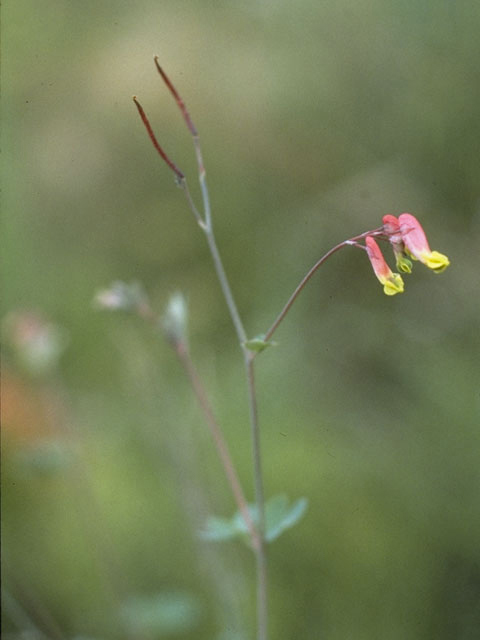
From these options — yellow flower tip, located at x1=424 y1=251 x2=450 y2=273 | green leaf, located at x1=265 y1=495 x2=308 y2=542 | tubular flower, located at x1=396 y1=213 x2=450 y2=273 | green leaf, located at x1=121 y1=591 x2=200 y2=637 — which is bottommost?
green leaf, located at x1=121 y1=591 x2=200 y2=637

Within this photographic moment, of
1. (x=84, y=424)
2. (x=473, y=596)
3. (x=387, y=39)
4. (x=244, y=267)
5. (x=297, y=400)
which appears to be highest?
(x=387, y=39)

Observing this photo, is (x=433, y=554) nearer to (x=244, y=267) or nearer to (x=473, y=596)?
(x=473, y=596)

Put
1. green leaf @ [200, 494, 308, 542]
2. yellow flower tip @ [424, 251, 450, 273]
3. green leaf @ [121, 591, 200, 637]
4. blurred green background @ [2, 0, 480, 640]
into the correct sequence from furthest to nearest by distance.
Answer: blurred green background @ [2, 0, 480, 640] → green leaf @ [121, 591, 200, 637] → green leaf @ [200, 494, 308, 542] → yellow flower tip @ [424, 251, 450, 273]

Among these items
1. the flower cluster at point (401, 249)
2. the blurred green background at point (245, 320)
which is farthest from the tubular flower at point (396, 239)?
the blurred green background at point (245, 320)

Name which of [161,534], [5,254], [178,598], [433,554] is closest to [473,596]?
[433,554]

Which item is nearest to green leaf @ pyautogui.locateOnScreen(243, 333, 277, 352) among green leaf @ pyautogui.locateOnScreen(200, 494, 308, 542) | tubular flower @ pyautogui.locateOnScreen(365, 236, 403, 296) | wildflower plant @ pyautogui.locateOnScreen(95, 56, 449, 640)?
wildflower plant @ pyautogui.locateOnScreen(95, 56, 449, 640)

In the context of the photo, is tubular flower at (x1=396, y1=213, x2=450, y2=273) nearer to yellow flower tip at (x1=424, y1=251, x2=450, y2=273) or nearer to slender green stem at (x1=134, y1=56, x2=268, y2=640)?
yellow flower tip at (x1=424, y1=251, x2=450, y2=273)
